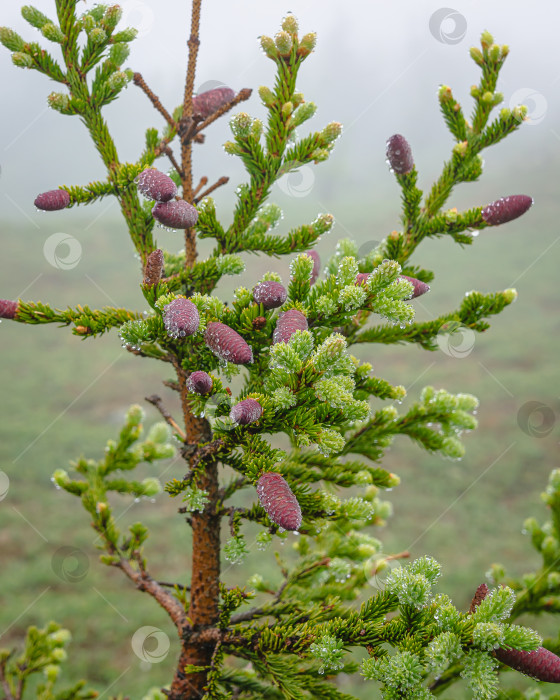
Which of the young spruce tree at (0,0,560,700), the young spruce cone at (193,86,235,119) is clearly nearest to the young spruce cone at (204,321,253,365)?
the young spruce tree at (0,0,560,700)

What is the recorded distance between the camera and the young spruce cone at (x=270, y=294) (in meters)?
1.73

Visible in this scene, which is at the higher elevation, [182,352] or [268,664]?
[182,352]

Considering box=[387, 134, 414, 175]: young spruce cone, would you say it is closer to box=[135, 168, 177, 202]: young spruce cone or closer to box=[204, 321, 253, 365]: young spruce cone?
box=[135, 168, 177, 202]: young spruce cone

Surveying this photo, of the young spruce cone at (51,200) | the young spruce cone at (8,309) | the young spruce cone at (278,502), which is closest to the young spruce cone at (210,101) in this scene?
the young spruce cone at (51,200)

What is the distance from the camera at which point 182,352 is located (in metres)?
2.05

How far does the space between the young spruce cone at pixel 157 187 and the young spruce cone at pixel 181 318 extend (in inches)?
15.3

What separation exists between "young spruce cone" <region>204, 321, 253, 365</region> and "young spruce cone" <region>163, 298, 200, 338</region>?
9cm

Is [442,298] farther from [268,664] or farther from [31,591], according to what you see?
[268,664]

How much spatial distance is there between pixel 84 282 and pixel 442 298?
49.6 feet

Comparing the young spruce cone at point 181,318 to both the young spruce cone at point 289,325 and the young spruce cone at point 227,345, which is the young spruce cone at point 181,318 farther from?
the young spruce cone at point 289,325

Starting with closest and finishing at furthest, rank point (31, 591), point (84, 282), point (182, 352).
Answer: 1. point (182, 352)
2. point (31, 591)
3. point (84, 282)

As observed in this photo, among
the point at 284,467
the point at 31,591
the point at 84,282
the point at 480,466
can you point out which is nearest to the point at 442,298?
the point at 480,466

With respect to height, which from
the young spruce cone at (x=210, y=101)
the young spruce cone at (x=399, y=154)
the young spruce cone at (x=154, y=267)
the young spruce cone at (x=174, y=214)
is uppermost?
the young spruce cone at (x=399, y=154)

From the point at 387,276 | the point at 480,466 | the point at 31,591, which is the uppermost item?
the point at 480,466
